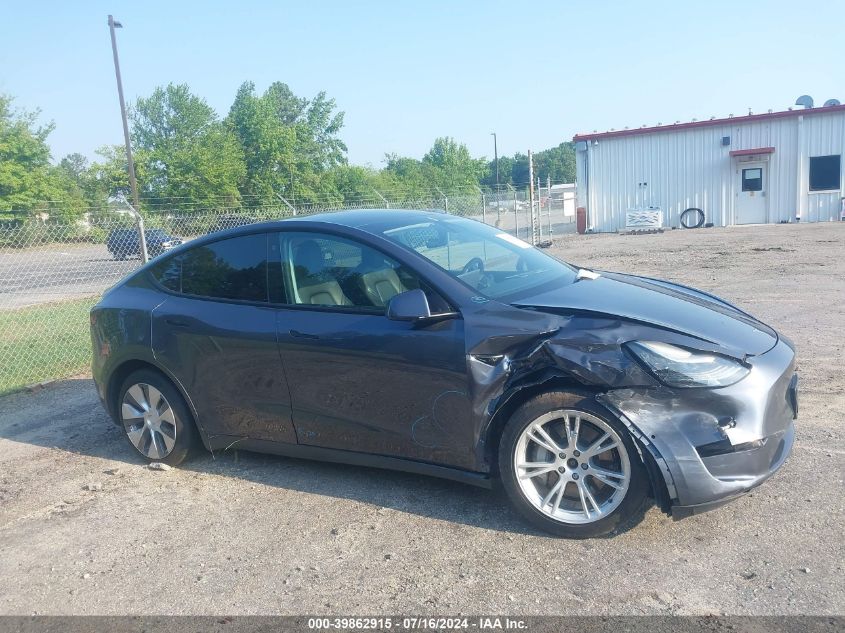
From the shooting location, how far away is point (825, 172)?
26.9m

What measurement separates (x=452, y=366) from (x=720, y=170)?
27380 millimetres

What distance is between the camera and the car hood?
12.3 feet

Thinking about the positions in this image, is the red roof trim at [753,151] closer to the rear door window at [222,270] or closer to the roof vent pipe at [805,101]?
the roof vent pipe at [805,101]

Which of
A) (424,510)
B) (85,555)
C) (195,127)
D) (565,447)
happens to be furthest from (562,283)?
(195,127)

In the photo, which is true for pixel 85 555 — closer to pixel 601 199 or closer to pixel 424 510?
pixel 424 510

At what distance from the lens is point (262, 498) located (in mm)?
4535

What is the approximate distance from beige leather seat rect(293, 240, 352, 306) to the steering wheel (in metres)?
0.71

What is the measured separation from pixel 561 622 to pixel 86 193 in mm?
57245

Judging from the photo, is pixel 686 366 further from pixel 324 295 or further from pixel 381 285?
pixel 324 295

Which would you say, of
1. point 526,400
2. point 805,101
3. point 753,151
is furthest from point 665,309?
point 805,101

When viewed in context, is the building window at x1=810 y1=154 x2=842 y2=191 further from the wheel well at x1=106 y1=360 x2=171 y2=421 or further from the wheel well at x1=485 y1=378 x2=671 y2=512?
the wheel well at x1=106 y1=360 x2=171 y2=421

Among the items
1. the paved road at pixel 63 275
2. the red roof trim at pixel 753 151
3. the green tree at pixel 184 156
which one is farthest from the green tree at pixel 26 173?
the red roof trim at pixel 753 151

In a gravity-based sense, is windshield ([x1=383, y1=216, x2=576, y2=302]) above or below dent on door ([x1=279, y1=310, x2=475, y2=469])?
above

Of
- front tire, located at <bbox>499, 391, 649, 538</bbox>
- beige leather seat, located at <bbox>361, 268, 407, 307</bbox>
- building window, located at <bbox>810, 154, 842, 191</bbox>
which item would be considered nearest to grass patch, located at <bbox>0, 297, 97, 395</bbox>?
beige leather seat, located at <bbox>361, 268, 407, 307</bbox>
